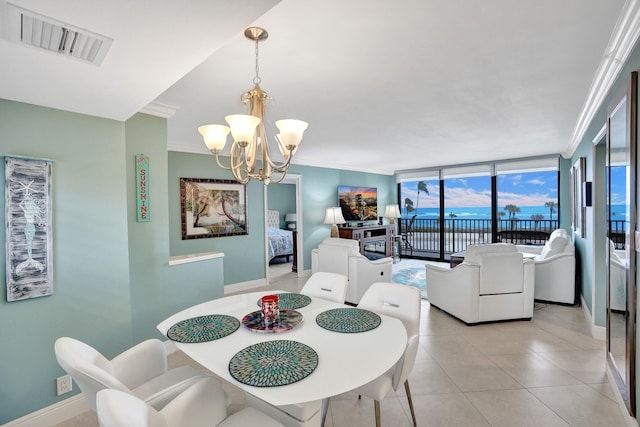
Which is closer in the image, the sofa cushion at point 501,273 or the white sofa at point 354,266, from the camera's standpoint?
the sofa cushion at point 501,273

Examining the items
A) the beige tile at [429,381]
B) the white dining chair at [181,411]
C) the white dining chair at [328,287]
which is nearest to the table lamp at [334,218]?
the white dining chair at [328,287]

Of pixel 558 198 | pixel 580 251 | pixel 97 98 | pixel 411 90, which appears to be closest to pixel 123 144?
pixel 97 98

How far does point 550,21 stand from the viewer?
1639mm

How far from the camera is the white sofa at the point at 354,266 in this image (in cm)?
421

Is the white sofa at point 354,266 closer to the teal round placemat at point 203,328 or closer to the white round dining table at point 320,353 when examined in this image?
the white round dining table at point 320,353

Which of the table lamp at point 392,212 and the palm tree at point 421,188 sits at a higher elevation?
the palm tree at point 421,188

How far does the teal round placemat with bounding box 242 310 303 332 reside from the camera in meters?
1.65

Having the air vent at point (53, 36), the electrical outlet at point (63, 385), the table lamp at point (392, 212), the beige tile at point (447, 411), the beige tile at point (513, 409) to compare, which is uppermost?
the air vent at point (53, 36)

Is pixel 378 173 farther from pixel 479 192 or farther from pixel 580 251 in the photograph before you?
pixel 580 251

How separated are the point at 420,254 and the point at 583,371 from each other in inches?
224

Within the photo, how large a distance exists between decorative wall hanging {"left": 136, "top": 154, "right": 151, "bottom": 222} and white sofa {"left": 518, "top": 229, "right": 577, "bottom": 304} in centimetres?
483

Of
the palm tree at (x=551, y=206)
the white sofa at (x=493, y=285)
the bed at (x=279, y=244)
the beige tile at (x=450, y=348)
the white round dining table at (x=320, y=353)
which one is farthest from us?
the bed at (x=279, y=244)

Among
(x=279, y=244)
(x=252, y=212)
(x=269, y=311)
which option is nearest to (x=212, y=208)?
(x=252, y=212)

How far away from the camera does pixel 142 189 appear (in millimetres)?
2643
